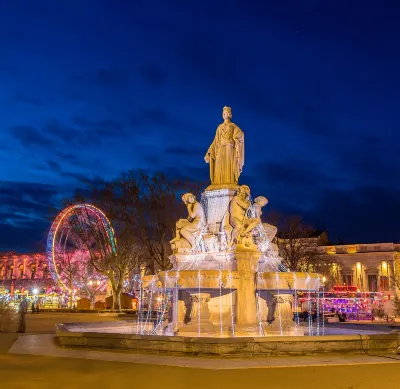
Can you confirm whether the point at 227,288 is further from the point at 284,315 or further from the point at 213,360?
the point at 213,360

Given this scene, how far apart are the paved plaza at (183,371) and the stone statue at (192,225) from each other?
561 cm

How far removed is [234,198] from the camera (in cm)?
1744

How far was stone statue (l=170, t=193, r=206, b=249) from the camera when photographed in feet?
58.5

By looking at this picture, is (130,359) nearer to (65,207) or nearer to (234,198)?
(234,198)

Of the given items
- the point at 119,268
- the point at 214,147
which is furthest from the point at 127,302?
the point at 214,147

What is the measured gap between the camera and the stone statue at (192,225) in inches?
702

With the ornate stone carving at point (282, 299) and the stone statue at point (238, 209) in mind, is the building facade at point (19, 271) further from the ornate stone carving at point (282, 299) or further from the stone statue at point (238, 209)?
the ornate stone carving at point (282, 299)

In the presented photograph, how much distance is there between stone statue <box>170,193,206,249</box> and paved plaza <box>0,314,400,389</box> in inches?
221


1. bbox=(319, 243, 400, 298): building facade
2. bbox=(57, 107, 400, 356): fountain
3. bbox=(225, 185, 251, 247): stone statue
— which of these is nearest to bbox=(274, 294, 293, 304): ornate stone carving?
bbox=(57, 107, 400, 356): fountain

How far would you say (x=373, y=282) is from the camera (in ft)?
279

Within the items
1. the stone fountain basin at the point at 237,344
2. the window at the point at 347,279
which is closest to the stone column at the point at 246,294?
the stone fountain basin at the point at 237,344

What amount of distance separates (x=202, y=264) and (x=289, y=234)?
1450 inches

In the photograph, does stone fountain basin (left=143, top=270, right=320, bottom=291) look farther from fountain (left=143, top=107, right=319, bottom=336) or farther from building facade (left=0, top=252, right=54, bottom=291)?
building facade (left=0, top=252, right=54, bottom=291)

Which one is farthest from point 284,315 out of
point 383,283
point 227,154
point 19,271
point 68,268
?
point 19,271
